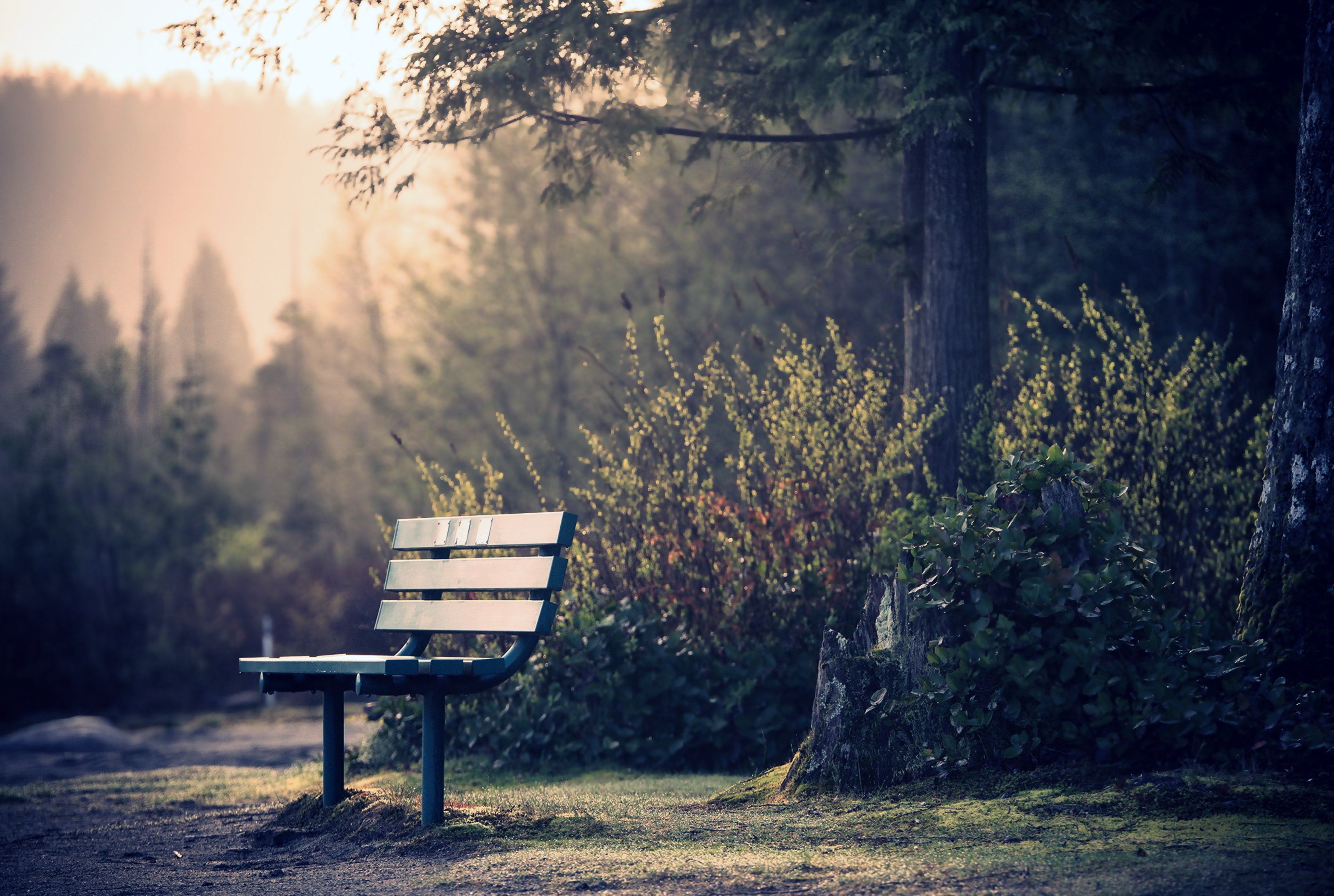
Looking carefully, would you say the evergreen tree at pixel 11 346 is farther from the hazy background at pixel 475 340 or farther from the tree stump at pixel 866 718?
the tree stump at pixel 866 718

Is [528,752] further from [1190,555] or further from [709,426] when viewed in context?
[709,426]

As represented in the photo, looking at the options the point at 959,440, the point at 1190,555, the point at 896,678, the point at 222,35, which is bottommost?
the point at 896,678

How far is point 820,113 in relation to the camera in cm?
707

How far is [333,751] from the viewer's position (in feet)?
15.3

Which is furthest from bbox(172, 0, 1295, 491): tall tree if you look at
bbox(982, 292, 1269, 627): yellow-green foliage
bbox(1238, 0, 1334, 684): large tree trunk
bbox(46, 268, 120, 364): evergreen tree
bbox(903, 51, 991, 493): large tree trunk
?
bbox(46, 268, 120, 364): evergreen tree

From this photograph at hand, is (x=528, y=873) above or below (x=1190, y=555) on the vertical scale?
below

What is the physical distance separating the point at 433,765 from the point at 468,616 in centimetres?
65

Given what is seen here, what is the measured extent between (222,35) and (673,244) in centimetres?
1235

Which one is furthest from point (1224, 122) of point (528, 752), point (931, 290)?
point (528, 752)

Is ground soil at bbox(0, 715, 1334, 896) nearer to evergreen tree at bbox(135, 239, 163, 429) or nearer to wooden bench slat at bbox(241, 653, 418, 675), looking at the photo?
wooden bench slat at bbox(241, 653, 418, 675)

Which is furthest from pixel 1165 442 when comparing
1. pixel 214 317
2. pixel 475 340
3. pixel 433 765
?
pixel 214 317

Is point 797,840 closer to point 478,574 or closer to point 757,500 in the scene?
point 478,574

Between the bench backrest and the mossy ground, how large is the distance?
0.70 m

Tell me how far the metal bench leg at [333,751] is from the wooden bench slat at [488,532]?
0.74 m
